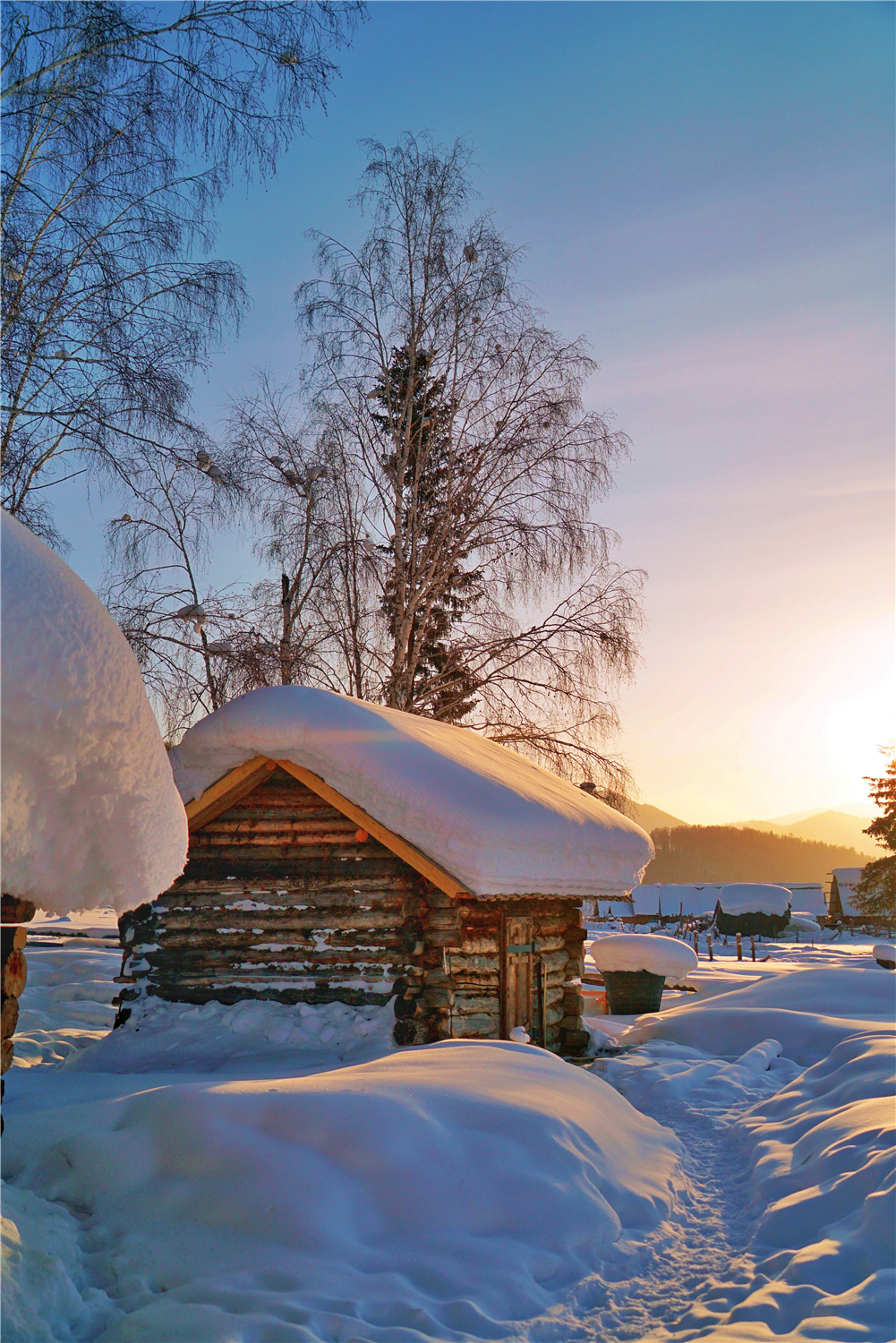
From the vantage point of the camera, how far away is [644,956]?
15188mm

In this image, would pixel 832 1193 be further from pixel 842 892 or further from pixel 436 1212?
pixel 842 892

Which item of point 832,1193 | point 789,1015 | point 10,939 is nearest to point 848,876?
point 789,1015

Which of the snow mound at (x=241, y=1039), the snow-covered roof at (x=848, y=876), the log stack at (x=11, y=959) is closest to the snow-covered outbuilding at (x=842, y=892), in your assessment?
the snow-covered roof at (x=848, y=876)

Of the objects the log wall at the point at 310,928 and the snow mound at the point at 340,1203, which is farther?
the log wall at the point at 310,928

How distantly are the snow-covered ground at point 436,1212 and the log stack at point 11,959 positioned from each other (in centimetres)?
67

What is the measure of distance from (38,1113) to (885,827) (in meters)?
36.7

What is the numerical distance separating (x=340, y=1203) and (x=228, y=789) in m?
5.52

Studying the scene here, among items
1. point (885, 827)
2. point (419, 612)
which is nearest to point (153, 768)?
point (419, 612)

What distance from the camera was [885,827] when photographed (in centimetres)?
3603

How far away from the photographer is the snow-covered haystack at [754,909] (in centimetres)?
4100

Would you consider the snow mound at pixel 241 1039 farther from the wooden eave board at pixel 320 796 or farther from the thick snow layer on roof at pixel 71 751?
the thick snow layer on roof at pixel 71 751

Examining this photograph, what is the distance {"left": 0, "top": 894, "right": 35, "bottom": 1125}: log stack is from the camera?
12.3ft

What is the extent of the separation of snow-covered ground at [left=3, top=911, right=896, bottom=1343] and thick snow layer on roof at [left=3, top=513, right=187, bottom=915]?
1421 millimetres

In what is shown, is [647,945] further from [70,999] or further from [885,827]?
[885,827]
